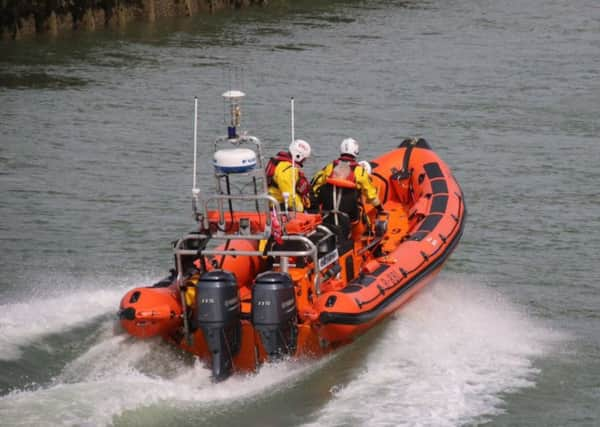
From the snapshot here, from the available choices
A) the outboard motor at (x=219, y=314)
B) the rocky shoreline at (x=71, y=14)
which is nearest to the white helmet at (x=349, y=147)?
the outboard motor at (x=219, y=314)

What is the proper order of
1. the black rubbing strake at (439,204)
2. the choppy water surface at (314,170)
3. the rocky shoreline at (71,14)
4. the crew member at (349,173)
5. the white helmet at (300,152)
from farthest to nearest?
the rocky shoreline at (71,14) → the black rubbing strake at (439,204) → the crew member at (349,173) → the white helmet at (300,152) → the choppy water surface at (314,170)

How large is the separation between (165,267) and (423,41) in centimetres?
1469

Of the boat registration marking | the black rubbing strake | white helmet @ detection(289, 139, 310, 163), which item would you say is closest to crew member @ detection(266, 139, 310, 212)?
white helmet @ detection(289, 139, 310, 163)

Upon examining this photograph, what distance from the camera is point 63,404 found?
707 centimetres

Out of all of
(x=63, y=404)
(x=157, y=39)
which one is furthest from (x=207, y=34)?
(x=63, y=404)

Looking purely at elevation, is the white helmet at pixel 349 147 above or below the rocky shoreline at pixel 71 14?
above

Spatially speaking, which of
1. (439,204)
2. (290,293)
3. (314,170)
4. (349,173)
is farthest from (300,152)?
(314,170)

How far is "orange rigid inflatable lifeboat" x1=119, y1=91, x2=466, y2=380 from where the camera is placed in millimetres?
7492

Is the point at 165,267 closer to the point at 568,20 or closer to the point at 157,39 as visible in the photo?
the point at 157,39

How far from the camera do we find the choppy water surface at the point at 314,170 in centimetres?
771

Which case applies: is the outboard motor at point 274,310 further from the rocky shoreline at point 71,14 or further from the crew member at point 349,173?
the rocky shoreline at point 71,14

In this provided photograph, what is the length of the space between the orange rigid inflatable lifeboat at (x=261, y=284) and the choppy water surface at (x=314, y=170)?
221 millimetres

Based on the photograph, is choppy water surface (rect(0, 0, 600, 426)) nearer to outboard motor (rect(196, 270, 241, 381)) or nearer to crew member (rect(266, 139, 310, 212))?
outboard motor (rect(196, 270, 241, 381))

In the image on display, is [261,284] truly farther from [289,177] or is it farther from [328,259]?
[289,177]
